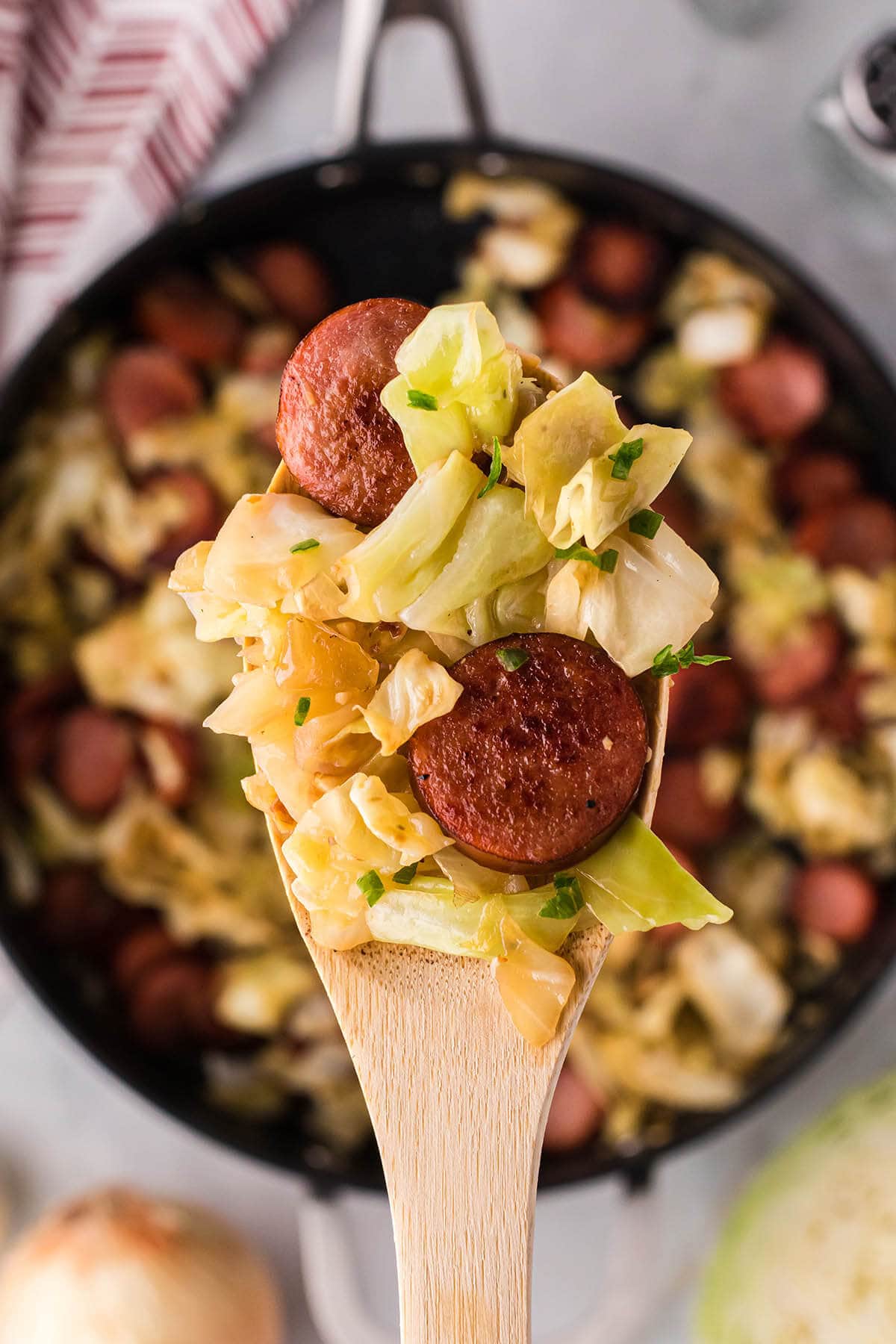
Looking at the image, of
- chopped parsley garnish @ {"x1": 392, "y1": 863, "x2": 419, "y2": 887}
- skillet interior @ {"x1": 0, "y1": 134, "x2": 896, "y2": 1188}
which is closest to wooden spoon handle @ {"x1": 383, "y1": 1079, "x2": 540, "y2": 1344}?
chopped parsley garnish @ {"x1": 392, "y1": 863, "x2": 419, "y2": 887}

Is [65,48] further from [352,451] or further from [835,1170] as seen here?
[835,1170]

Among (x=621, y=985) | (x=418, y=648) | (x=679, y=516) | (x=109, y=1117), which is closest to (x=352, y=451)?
(x=418, y=648)

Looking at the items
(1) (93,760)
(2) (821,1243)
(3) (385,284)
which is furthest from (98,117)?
(2) (821,1243)

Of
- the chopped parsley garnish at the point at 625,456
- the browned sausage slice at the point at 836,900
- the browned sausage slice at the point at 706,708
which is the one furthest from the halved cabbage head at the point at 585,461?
the browned sausage slice at the point at 836,900

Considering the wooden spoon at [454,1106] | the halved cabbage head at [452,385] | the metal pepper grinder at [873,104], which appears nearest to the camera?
the halved cabbage head at [452,385]

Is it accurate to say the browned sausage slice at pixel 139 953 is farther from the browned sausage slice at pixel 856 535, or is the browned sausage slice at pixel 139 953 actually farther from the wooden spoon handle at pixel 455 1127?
the browned sausage slice at pixel 856 535
